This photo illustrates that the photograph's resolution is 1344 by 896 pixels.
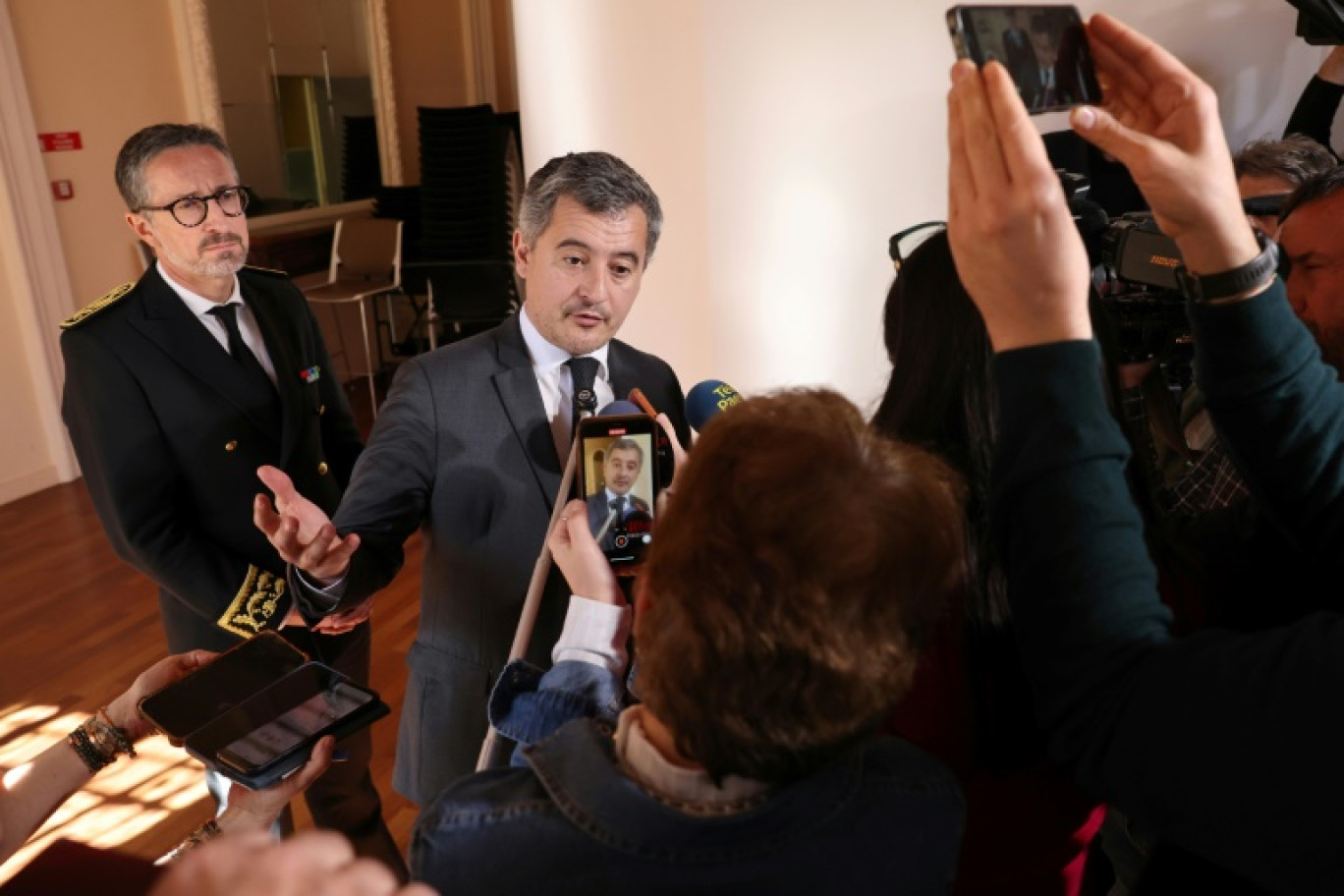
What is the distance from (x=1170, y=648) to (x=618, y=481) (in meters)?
0.62

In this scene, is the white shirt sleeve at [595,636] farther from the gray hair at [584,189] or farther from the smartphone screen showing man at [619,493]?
the gray hair at [584,189]

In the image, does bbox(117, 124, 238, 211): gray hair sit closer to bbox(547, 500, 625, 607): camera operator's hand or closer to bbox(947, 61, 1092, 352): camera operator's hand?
bbox(547, 500, 625, 607): camera operator's hand

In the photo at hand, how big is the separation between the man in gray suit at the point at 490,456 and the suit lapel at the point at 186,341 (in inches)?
22.3

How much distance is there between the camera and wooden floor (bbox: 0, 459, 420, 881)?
2416mm

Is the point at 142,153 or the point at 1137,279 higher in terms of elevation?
the point at 142,153

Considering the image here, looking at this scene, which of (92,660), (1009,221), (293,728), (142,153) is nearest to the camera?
(1009,221)

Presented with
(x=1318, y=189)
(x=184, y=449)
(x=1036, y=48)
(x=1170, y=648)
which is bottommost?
(x=184, y=449)

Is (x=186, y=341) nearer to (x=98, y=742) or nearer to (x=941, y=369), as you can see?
(x=98, y=742)

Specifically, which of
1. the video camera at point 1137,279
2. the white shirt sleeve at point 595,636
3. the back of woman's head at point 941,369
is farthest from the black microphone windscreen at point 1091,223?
the white shirt sleeve at point 595,636

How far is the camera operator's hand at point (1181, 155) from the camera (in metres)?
0.65

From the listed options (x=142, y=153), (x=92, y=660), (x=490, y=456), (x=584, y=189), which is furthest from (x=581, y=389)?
(x=92, y=660)

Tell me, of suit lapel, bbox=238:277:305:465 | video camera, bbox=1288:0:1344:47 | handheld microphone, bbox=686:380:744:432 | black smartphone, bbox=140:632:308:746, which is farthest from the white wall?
black smartphone, bbox=140:632:308:746

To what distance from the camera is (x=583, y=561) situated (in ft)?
3.10

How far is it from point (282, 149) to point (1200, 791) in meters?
6.66
